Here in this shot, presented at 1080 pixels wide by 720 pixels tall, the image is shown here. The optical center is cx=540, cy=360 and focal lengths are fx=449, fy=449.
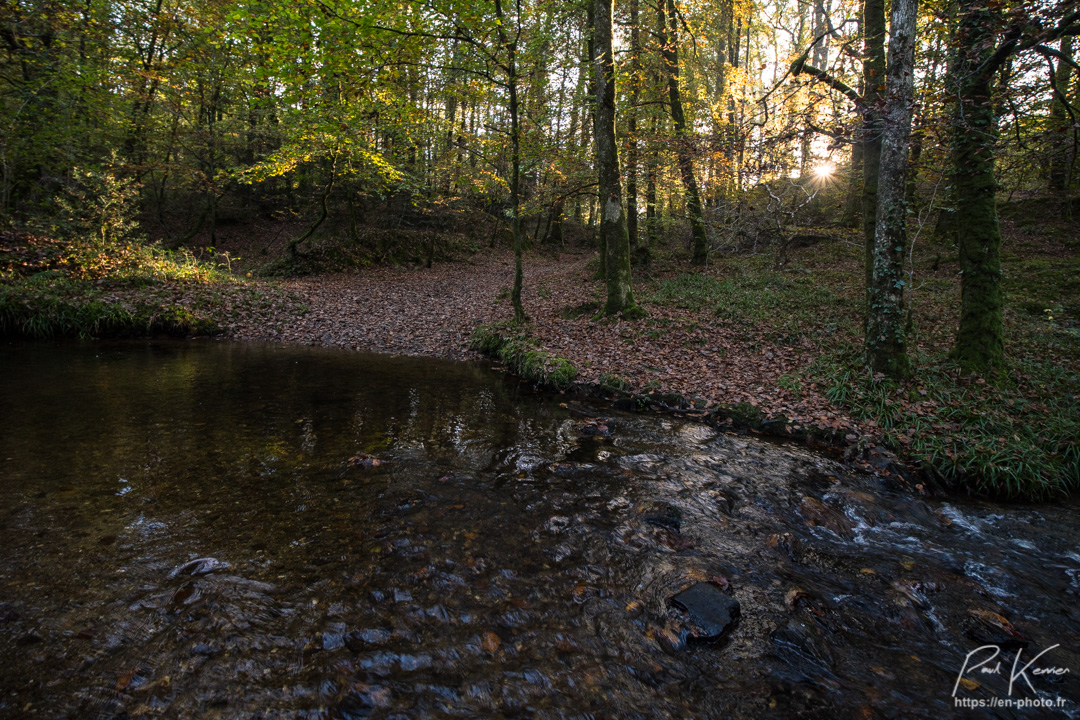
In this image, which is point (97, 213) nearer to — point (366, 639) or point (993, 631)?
point (366, 639)

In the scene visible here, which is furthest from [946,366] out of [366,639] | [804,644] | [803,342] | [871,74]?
[366,639]

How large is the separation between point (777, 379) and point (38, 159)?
2286 centimetres

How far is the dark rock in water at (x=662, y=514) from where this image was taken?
4312 mm

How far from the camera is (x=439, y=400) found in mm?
7883

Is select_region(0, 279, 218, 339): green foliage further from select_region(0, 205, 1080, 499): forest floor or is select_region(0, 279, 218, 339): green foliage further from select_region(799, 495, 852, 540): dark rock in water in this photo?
select_region(799, 495, 852, 540): dark rock in water

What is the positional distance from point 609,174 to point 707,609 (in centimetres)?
1024

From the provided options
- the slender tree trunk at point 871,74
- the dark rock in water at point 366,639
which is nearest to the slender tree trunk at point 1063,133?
the slender tree trunk at point 871,74

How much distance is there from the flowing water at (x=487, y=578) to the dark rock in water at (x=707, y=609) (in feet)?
0.21

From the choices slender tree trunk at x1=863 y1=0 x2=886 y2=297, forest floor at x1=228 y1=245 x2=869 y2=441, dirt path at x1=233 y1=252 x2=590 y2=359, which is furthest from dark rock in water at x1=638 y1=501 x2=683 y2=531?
dirt path at x1=233 y1=252 x2=590 y2=359

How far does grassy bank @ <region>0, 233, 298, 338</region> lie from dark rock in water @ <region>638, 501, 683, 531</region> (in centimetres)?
1284

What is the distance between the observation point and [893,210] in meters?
7.02

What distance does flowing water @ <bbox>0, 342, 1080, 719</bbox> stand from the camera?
2.54 m
